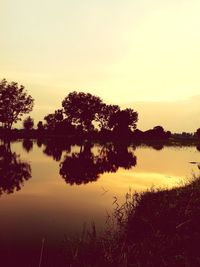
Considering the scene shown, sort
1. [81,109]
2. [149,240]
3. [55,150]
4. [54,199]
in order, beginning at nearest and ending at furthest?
[149,240], [54,199], [55,150], [81,109]

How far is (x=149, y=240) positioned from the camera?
12.6 m

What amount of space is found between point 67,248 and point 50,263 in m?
1.44

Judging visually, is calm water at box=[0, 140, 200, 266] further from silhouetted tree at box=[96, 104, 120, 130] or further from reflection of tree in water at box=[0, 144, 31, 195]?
silhouetted tree at box=[96, 104, 120, 130]

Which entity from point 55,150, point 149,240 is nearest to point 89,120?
point 55,150

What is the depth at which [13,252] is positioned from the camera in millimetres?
13016

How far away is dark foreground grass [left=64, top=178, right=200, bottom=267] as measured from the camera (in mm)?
10617

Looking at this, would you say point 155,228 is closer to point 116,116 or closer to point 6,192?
point 6,192

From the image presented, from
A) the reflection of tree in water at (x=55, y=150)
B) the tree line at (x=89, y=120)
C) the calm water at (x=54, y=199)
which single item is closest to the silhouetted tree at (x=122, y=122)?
the tree line at (x=89, y=120)

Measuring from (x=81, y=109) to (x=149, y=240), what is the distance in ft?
482

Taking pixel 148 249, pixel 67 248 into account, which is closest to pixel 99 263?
pixel 148 249

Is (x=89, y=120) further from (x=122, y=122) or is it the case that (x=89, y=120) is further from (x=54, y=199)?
(x=54, y=199)

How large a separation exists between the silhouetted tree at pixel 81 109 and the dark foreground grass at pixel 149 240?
463 feet

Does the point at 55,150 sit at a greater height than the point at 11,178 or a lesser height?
greater

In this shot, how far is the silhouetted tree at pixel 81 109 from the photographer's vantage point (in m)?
158
